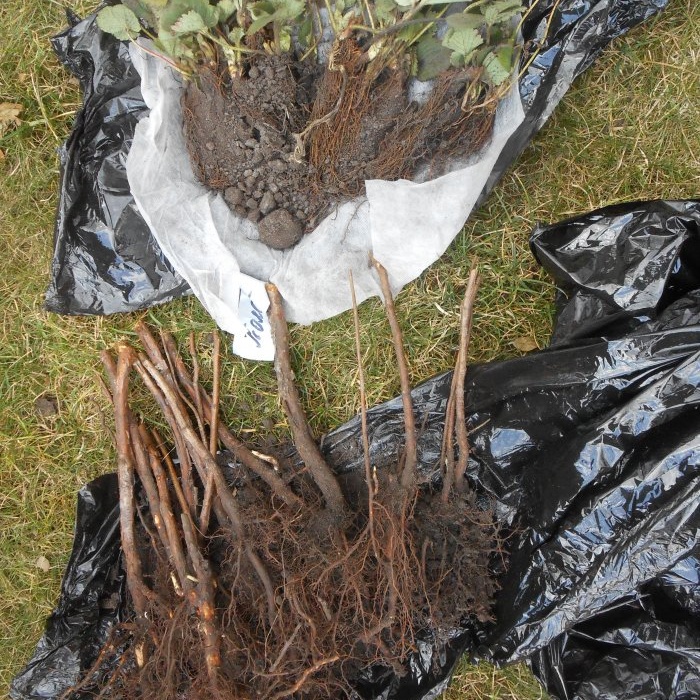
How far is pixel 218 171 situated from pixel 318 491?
94 centimetres

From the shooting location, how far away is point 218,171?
164 centimetres

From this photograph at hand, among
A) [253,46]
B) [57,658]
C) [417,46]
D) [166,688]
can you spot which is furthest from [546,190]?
[57,658]

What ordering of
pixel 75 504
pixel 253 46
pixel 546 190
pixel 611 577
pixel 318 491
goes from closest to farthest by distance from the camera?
pixel 611 577 < pixel 253 46 < pixel 318 491 < pixel 546 190 < pixel 75 504

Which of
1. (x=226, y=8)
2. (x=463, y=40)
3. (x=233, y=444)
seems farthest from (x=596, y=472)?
(x=226, y=8)

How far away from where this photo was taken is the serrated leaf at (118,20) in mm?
1419

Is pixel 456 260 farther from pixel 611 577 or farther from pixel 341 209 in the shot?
pixel 611 577

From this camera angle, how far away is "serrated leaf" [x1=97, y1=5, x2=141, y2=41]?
1419mm

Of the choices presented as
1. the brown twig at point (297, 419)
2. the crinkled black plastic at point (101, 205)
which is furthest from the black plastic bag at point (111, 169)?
the brown twig at point (297, 419)

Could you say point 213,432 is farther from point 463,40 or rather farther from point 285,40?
point 463,40

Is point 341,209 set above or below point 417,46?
below

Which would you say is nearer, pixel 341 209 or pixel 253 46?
pixel 253 46

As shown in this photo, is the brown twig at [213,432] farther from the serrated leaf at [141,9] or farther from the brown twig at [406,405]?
the serrated leaf at [141,9]

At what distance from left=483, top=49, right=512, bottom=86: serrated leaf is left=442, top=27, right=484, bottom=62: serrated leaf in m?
0.05

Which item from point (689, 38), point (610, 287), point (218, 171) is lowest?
point (610, 287)
